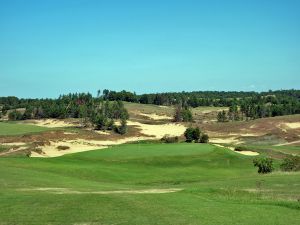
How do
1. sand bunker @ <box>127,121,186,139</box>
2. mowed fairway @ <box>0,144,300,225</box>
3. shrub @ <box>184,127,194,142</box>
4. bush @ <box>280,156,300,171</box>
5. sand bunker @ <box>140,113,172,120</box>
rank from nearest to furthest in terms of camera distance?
mowed fairway @ <box>0,144,300,225</box>, bush @ <box>280,156,300,171</box>, shrub @ <box>184,127,194,142</box>, sand bunker @ <box>127,121,186,139</box>, sand bunker @ <box>140,113,172,120</box>

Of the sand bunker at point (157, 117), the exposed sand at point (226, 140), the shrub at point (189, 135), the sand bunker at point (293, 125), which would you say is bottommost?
the exposed sand at point (226, 140)

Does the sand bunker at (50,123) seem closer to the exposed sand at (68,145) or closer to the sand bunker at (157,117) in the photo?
the sand bunker at (157,117)

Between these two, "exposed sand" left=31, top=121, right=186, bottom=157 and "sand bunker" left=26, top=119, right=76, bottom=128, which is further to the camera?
"sand bunker" left=26, top=119, right=76, bottom=128

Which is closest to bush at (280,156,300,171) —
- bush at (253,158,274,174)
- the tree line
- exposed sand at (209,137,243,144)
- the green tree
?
bush at (253,158,274,174)

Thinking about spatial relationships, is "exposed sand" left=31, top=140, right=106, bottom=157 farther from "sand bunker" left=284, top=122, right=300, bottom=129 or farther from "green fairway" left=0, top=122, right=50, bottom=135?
"sand bunker" left=284, top=122, right=300, bottom=129

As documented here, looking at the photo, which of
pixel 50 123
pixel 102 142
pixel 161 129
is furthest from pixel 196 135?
pixel 50 123

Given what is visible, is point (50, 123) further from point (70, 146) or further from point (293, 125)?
point (293, 125)

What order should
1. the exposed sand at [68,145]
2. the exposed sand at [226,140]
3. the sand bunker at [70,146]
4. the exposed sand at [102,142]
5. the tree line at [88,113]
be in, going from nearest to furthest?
1. the exposed sand at [68,145]
2. the sand bunker at [70,146]
3. the exposed sand at [102,142]
4. the exposed sand at [226,140]
5. the tree line at [88,113]

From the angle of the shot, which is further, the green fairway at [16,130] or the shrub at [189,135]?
the green fairway at [16,130]

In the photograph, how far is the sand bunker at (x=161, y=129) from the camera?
137 metres

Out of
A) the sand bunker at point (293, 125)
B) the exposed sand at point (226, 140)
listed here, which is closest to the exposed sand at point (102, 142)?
the exposed sand at point (226, 140)

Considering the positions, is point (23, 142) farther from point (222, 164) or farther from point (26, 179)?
point (26, 179)

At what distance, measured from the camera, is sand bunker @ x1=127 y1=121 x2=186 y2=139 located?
13725 cm

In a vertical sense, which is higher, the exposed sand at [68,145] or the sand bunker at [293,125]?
the sand bunker at [293,125]
